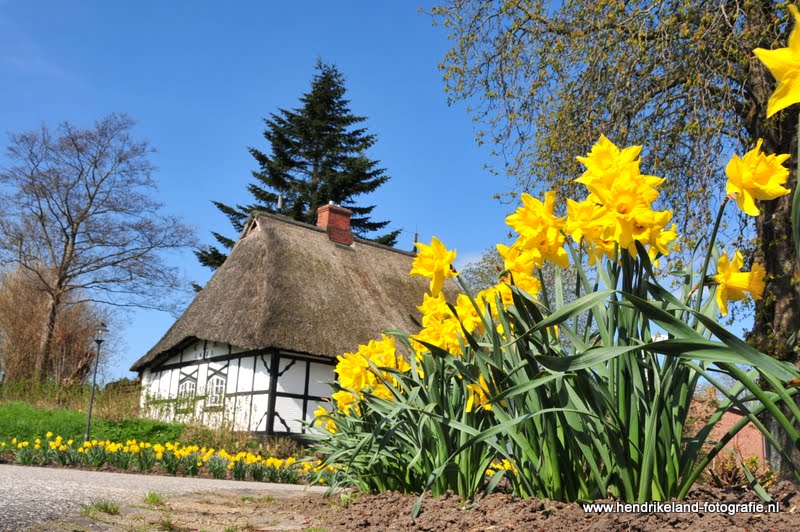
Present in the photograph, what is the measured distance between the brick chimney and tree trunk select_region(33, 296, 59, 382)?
9.82 meters

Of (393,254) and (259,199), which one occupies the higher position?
(259,199)

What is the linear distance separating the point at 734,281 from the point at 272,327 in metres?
13.3

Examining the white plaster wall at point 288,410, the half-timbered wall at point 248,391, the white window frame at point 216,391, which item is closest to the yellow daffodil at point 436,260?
the half-timbered wall at point 248,391

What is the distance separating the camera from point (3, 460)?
8195mm

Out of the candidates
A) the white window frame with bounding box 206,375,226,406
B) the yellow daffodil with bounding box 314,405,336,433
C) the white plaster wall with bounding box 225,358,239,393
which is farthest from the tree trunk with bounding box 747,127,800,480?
the white window frame with bounding box 206,375,226,406

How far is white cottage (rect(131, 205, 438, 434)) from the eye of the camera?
49.4ft

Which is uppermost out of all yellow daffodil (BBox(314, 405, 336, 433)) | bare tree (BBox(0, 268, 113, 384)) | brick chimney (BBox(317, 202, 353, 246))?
brick chimney (BBox(317, 202, 353, 246))

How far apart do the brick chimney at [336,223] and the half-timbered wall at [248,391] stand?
4.89 m

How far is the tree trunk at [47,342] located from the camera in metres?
22.7

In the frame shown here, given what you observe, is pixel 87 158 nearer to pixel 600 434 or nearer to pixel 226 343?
pixel 226 343

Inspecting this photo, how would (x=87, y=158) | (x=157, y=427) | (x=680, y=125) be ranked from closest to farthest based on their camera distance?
(x=680, y=125) → (x=157, y=427) → (x=87, y=158)

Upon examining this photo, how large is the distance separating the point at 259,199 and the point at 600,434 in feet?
94.5

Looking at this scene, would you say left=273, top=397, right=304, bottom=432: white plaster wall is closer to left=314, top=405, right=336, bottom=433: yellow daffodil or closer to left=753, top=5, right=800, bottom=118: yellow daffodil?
left=314, top=405, right=336, bottom=433: yellow daffodil

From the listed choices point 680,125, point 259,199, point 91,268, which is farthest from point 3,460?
point 259,199
